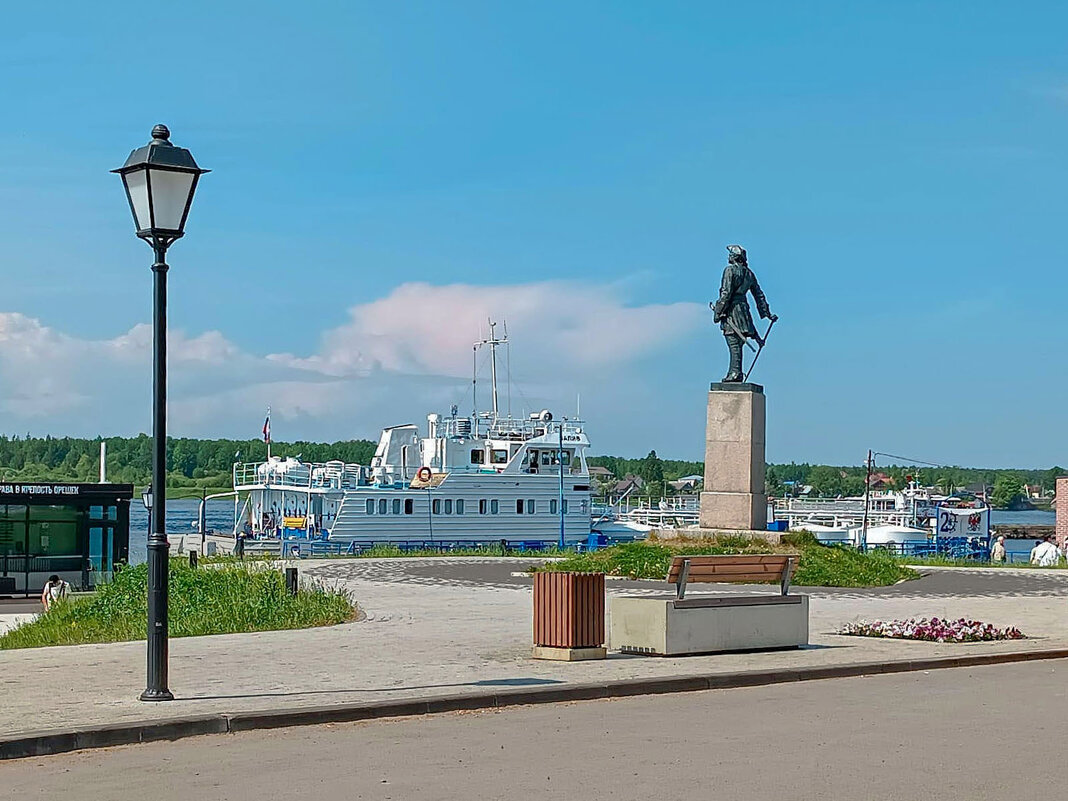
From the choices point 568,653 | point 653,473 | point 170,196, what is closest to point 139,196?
point 170,196

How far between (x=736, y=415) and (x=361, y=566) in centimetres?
1042

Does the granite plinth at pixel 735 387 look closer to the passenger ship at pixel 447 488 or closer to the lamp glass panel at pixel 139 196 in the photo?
the lamp glass panel at pixel 139 196

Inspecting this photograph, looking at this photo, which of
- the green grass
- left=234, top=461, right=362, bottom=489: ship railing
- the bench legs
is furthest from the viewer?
left=234, top=461, right=362, bottom=489: ship railing

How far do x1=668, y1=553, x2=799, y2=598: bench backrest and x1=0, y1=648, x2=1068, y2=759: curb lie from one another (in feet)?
5.02

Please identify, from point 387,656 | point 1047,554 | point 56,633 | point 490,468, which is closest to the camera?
point 387,656

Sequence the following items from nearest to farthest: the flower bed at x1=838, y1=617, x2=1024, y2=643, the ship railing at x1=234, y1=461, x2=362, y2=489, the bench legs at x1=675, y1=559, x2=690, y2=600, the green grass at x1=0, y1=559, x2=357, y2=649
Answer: the bench legs at x1=675, y1=559, x2=690, y2=600 → the flower bed at x1=838, y1=617, x2=1024, y2=643 → the green grass at x1=0, y1=559, x2=357, y2=649 → the ship railing at x1=234, y1=461, x2=362, y2=489

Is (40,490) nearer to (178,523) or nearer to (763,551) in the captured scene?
(763,551)

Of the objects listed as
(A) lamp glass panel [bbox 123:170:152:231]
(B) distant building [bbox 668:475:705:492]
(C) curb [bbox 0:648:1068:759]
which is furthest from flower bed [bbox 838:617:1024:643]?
(B) distant building [bbox 668:475:705:492]

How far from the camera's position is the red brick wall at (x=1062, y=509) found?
5755 centimetres

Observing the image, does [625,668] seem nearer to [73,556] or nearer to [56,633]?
[56,633]

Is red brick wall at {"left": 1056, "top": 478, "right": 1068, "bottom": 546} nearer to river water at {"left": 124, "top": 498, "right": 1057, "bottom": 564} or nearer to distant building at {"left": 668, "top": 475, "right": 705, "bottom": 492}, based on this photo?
river water at {"left": 124, "top": 498, "right": 1057, "bottom": 564}

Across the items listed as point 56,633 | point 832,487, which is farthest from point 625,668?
point 832,487

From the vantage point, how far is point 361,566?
34.6m

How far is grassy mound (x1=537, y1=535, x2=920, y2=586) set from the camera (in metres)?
26.9
